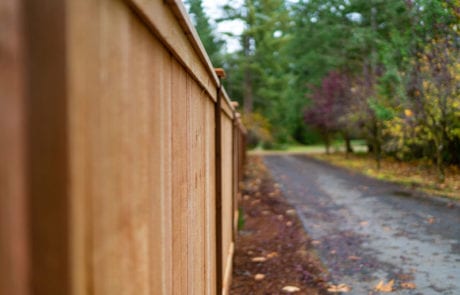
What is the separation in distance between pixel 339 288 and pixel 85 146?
4.21 meters

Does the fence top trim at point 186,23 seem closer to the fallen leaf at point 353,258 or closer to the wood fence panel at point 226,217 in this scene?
the wood fence panel at point 226,217

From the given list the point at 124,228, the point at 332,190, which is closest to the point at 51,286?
the point at 124,228

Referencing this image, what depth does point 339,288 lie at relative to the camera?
444 cm

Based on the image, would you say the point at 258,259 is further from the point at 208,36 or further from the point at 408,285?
the point at 208,36

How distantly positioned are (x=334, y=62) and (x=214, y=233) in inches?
974

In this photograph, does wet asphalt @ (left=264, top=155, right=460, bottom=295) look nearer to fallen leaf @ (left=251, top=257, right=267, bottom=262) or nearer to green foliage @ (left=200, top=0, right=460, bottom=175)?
fallen leaf @ (left=251, top=257, right=267, bottom=262)

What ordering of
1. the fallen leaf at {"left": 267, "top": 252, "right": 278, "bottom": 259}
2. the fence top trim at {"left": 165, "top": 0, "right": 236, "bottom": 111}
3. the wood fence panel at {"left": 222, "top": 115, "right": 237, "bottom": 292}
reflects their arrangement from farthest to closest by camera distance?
1. the fallen leaf at {"left": 267, "top": 252, "right": 278, "bottom": 259}
2. the wood fence panel at {"left": 222, "top": 115, "right": 237, "bottom": 292}
3. the fence top trim at {"left": 165, "top": 0, "right": 236, "bottom": 111}

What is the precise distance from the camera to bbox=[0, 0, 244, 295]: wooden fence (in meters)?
0.59

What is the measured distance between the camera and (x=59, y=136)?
0.62 m

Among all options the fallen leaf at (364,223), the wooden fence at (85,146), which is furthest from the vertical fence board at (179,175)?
the fallen leaf at (364,223)

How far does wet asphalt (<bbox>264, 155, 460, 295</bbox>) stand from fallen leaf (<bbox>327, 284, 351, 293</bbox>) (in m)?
0.08

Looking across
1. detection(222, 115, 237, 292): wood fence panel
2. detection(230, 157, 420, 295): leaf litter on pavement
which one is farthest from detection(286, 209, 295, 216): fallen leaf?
detection(222, 115, 237, 292): wood fence panel

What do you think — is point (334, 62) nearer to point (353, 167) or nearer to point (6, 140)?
point (353, 167)

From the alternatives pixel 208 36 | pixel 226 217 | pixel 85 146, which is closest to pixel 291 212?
pixel 226 217
